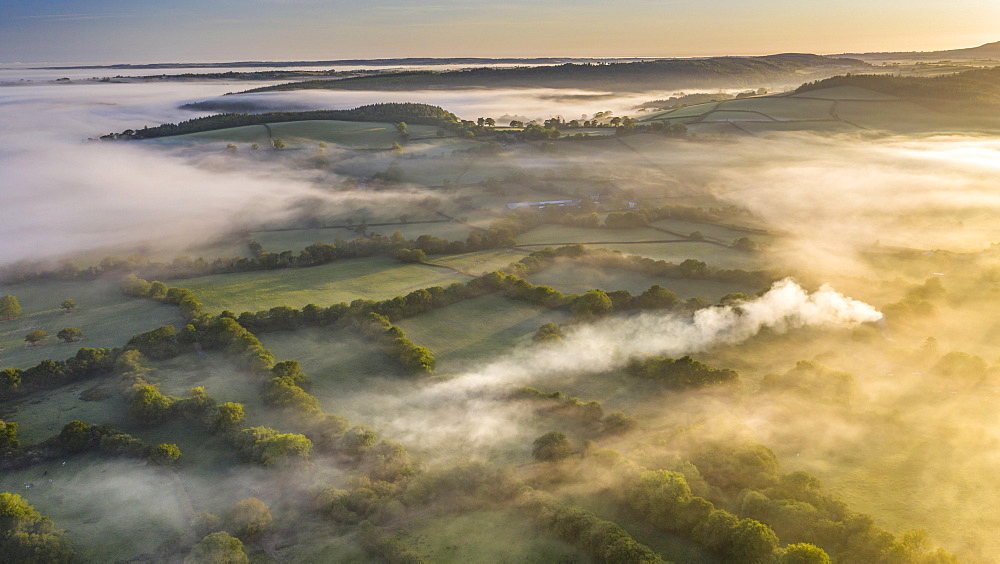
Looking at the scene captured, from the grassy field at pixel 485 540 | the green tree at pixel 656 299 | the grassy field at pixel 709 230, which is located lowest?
the grassy field at pixel 485 540

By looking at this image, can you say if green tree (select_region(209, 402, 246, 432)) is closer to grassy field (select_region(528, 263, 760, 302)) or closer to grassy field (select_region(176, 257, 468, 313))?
grassy field (select_region(176, 257, 468, 313))

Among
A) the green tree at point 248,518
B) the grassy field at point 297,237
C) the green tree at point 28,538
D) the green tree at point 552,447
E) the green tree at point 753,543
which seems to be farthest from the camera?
the grassy field at point 297,237

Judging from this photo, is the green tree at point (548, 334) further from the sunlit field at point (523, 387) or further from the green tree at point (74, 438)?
the green tree at point (74, 438)

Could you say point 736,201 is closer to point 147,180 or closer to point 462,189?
point 462,189

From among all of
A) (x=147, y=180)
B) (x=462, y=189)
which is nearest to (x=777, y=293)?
(x=462, y=189)

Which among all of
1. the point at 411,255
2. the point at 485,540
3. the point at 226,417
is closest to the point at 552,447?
the point at 485,540

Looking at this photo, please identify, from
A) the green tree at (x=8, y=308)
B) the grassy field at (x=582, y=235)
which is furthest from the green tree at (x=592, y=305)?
the green tree at (x=8, y=308)

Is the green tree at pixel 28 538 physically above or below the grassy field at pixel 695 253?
below

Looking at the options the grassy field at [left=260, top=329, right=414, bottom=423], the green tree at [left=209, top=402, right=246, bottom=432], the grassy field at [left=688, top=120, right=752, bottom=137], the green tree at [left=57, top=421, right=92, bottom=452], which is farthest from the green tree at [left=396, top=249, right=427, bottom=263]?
the grassy field at [left=688, top=120, right=752, bottom=137]
